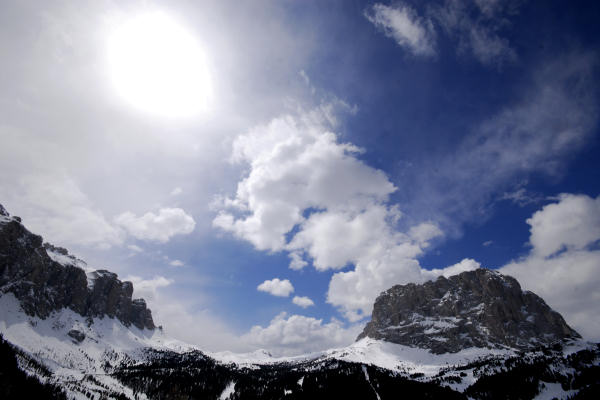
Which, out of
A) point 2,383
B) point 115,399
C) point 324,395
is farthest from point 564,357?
point 2,383

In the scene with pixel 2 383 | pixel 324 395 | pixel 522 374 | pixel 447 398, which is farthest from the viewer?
pixel 324 395

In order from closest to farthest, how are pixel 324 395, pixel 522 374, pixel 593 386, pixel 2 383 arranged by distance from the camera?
pixel 593 386 < pixel 2 383 < pixel 522 374 < pixel 324 395

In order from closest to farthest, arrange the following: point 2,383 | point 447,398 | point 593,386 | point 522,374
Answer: point 593,386 < point 2,383 < point 447,398 < point 522,374

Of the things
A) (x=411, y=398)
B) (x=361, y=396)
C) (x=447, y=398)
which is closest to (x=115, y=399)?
(x=361, y=396)

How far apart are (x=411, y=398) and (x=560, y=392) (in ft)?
221

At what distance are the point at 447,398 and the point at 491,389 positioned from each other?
31.1 metres

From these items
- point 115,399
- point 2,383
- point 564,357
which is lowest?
point 115,399

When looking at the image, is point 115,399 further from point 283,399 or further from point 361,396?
point 361,396

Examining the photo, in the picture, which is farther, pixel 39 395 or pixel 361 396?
pixel 361 396

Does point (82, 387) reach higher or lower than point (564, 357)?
lower

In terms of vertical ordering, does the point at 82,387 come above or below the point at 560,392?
below

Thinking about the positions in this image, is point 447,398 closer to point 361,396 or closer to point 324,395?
point 361,396

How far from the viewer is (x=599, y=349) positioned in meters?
165

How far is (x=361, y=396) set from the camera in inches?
6949
